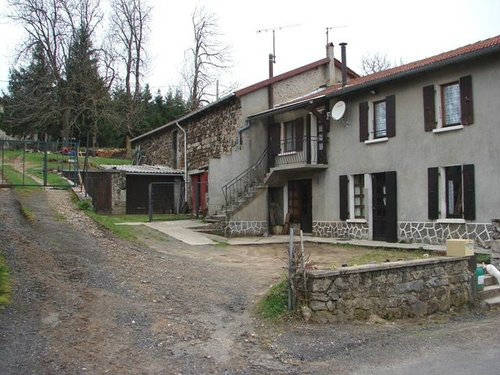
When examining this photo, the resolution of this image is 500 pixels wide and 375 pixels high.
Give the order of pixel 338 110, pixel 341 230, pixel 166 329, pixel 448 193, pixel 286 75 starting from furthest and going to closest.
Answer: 1. pixel 286 75
2. pixel 341 230
3. pixel 338 110
4. pixel 448 193
5. pixel 166 329

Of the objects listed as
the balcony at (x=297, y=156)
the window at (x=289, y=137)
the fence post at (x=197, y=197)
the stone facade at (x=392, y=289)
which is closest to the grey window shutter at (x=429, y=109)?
the balcony at (x=297, y=156)

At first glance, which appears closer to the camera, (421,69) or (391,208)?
(421,69)

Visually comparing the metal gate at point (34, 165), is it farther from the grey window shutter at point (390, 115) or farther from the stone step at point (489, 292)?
the stone step at point (489, 292)

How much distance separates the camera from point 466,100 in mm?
13039

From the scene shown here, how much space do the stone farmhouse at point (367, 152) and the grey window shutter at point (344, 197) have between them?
1.4 inches

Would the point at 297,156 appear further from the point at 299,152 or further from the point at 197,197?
the point at 197,197

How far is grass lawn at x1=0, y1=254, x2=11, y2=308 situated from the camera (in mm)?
5915

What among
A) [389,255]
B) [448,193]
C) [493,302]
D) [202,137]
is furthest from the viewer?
[202,137]

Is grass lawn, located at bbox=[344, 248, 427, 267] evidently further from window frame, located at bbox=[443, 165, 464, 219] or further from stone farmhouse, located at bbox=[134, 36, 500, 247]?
window frame, located at bbox=[443, 165, 464, 219]

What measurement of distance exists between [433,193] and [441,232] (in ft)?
3.79

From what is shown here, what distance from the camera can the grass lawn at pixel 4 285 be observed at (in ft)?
19.4

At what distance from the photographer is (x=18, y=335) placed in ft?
16.8

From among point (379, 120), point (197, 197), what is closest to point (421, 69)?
point (379, 120)

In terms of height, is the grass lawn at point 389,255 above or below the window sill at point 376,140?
below
